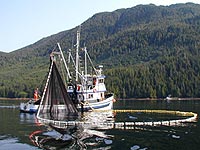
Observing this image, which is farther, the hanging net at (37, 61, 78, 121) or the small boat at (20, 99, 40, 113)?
the small boat at (20, 99, 40, 113)

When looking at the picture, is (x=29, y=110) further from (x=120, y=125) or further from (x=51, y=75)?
(x=120, y=125)

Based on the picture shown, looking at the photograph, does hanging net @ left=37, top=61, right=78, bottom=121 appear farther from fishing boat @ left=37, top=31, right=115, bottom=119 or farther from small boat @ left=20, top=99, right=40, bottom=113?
small boat @ left=20, top=99, right=40, bottom=113

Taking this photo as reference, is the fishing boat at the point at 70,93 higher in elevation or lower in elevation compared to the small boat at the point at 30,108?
higher

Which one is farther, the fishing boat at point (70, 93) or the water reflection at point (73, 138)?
the fishing boat at point (70, 93)

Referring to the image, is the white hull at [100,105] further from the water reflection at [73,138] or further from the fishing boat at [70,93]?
the water reflection at [73,138]

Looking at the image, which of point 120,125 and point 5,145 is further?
point 120,125

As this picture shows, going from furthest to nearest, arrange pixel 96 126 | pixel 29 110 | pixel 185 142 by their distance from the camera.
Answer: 1. pixel 29 110
2. pixel 96 126
3. pixel 185 142

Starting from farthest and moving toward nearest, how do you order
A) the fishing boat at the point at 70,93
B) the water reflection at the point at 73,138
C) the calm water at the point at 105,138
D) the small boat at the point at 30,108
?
the small boat at the point at 30,108 → the fishing boat at the point at 70,93 → the calm water at the point at 105,138 → the water reflection at the point at 73,138

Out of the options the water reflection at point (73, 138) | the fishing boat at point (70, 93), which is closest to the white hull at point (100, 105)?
the fishing boat at point (70, 93)

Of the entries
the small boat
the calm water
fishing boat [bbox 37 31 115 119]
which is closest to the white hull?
fishing boat [bbox 37 31 115 119]

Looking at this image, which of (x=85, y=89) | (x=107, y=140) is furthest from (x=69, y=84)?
(x=107, y=140)

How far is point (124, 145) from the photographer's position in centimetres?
4241

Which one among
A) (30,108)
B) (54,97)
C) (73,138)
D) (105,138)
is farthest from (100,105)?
(73,138)

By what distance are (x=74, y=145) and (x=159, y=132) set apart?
16057 millimetres
